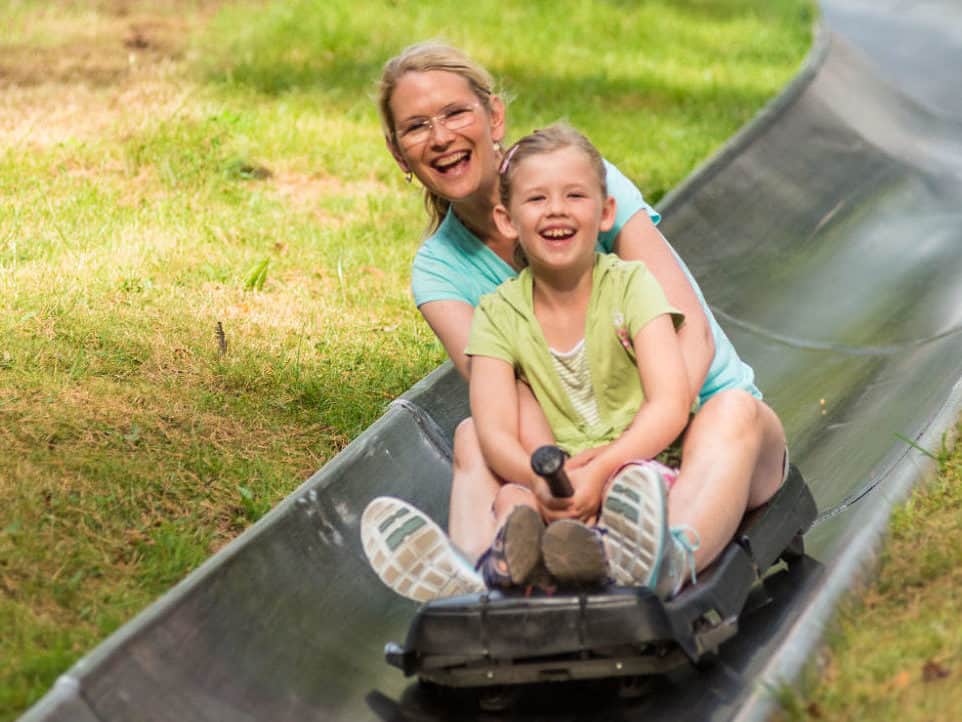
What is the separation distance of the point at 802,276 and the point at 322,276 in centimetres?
222

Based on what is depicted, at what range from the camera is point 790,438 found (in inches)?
200

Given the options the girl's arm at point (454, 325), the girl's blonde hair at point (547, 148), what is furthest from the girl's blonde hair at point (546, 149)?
the girl's arm at point (454, 325)

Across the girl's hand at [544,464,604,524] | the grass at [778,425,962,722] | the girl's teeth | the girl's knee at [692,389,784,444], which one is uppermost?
the girl's teeth

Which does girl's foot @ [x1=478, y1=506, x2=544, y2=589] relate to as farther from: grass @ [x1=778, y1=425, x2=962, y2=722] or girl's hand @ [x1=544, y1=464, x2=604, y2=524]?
grass @ [x1=778, y1=425, x2=962, y2=722]

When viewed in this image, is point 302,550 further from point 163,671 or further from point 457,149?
point 457,149

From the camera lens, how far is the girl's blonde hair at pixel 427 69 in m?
4.00

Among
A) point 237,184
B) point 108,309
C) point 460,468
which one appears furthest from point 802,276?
point 460,468

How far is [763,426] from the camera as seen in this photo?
Answer: 356 cm

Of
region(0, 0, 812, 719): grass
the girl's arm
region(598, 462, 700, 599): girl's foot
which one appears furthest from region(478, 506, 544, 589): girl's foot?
region(0, 0, 812, 719): grass

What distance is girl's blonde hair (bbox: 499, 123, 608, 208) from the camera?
11.6 feet

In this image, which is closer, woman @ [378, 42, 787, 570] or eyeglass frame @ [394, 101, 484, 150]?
woman @ [378, 42, 787, 570]

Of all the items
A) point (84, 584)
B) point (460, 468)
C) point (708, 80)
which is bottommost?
point (708, 80)

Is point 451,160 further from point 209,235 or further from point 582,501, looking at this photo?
point 209,235

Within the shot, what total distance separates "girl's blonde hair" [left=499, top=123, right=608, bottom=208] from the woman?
1.19 ft
